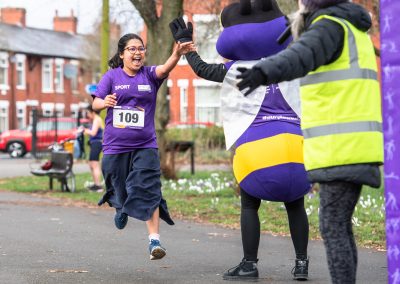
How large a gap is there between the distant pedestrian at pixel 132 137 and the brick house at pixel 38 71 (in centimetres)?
5710

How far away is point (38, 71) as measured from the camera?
73.6 meters

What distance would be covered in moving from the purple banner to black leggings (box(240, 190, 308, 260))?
2345mm

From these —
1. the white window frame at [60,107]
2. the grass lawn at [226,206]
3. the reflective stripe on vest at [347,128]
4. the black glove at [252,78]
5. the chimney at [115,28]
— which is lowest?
the grass lawn at [226,206]

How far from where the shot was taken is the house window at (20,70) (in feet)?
231

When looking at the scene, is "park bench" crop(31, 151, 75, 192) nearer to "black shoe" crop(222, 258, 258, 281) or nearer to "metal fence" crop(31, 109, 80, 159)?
"black shoe" crop(222, 258, 258, 281)

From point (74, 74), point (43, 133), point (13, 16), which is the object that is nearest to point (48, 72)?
point (74, 74)

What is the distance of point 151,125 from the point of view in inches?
330

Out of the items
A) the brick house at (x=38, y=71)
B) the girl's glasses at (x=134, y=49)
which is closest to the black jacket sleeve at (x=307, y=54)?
the girl's glasses at (x=134, y=49)

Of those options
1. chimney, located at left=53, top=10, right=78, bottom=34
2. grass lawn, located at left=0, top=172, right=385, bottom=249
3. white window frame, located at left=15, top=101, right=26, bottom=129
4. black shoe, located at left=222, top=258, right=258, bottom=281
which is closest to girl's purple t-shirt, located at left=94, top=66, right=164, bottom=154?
black shoe, located at left=222, top=258, right=258, bottom=281

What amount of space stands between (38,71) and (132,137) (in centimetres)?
6634

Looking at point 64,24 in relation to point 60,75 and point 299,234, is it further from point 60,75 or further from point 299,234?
point 299,234

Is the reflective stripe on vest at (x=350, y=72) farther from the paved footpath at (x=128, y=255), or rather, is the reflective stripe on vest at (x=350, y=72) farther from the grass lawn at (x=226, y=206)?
the grass lawn at (x=226, y=206)

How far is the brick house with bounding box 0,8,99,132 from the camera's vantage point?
226 ft

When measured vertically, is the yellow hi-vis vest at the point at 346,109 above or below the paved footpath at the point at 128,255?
above
